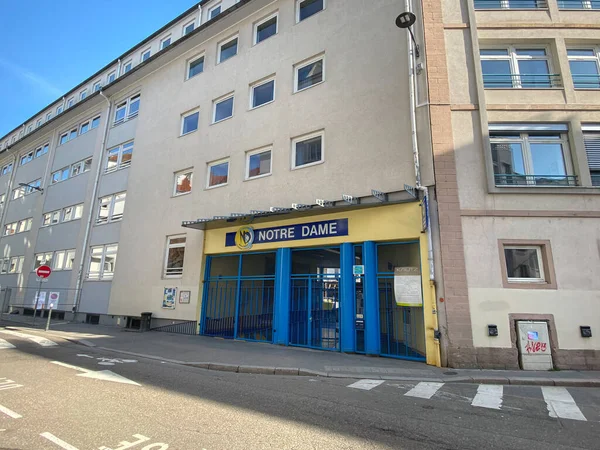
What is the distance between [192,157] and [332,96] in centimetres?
707

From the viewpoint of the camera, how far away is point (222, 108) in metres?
15.3

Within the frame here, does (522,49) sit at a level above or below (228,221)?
above

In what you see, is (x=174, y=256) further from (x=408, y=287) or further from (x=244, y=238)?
(x=408, y=287)

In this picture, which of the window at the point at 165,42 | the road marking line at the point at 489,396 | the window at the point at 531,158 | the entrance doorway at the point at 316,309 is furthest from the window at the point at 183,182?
the road marking line at the point at 489,396

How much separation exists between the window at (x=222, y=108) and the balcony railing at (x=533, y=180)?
35.5 feet

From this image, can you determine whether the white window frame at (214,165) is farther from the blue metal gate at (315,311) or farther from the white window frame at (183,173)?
the blue metal gate at (315,311)

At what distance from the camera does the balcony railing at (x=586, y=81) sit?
9.90m

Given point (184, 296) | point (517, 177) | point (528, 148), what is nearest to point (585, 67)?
point (528, 148)

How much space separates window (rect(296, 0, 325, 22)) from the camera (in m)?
13.3

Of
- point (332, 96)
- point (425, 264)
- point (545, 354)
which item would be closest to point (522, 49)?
point (332, 96)

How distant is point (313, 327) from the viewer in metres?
10.5

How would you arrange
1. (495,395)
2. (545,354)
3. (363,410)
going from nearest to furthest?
1. (363,410)
2. (495,395)
3. (545,354)

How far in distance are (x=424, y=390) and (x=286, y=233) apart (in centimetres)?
669

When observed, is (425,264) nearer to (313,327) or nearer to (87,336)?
(313,327)
